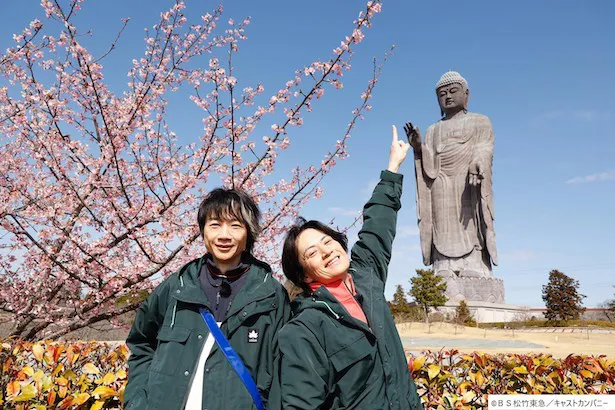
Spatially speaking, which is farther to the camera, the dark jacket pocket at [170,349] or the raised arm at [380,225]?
the raised arm at [380,225]

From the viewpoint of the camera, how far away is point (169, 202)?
4.76 metres

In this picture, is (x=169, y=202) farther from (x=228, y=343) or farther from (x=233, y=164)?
(x=228, y=343)

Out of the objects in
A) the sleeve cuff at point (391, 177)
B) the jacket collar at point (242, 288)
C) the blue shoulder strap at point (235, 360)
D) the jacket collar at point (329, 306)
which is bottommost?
the blue shoulder strap at point (235, 360)

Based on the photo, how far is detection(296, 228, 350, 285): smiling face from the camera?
6.46ft

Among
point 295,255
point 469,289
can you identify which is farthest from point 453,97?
point 295,255

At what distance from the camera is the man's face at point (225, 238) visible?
6.65 ft

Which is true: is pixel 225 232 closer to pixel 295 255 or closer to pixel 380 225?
pixel 295 255

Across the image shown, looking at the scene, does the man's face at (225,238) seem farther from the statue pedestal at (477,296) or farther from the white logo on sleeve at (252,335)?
the statue pedestal at (477,296)

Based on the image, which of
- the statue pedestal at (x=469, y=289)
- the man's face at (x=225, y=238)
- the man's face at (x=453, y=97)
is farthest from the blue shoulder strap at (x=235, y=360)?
the man's face at (x=453, y=97)

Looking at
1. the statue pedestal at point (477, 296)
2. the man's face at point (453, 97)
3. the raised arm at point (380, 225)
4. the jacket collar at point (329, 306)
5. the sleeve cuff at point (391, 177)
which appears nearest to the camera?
the jacket collar at point (329, 306)

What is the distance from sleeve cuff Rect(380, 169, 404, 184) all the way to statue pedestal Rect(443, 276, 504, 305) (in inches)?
714

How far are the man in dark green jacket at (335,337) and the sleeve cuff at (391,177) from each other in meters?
0.50

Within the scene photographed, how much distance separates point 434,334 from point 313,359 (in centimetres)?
1353

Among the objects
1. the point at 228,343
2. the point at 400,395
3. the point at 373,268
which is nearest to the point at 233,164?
the point at 373,268
